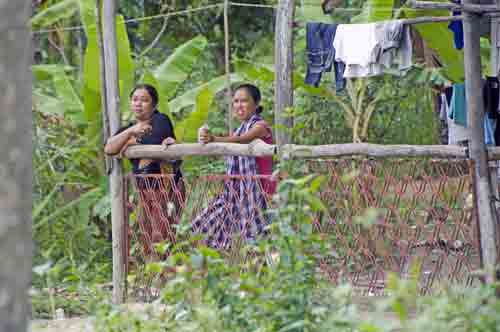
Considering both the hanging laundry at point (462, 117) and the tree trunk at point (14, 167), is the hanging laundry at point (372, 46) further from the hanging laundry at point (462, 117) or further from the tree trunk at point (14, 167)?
the tree trunk at point (14, 167)

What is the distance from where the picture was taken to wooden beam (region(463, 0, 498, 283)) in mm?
5359

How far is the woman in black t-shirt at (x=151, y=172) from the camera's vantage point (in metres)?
6.37

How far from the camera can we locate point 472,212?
5.45m

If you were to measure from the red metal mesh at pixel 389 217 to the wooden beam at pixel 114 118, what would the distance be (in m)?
0.48

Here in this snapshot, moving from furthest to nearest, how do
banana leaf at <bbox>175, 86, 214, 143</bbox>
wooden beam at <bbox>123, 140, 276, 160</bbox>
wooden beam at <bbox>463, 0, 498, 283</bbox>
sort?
banana leaf at <bbox>175, 86, 214, 143</bbox>, wooden beam at <bbox>123, 140, 276, 160</bbox>, wooden beam at <bbox>463, 0, 498, 283</bbox>

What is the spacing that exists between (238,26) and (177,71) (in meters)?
2.95

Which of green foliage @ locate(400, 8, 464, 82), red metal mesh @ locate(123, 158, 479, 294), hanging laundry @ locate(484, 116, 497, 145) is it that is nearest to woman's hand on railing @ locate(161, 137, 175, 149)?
red metal mesh @ locate(123, 158, 479, 294)

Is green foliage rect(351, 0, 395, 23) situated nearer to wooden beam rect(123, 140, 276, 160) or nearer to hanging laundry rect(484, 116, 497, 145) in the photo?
hanging laundry rect(484, 116, 497, 145)

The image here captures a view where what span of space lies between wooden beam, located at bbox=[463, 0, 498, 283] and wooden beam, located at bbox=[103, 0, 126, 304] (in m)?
2.44

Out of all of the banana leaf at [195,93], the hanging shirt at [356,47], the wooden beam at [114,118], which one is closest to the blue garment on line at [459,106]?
the hanging shirt at [356,47]

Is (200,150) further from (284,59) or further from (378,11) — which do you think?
(378,11)

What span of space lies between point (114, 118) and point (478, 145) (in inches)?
102

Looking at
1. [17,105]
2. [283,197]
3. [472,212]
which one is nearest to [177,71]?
[472,212]

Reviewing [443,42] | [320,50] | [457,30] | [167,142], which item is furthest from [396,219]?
[443,42]
